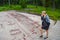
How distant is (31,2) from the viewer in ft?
233

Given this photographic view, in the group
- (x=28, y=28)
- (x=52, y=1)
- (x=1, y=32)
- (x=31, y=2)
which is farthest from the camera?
(x=31, y=2)

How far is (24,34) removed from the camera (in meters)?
19.1

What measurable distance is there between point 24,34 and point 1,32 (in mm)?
1664

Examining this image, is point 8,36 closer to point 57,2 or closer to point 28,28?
point 28,28

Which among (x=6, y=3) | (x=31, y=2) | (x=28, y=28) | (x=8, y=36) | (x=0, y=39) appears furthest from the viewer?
(x=31, y=2)

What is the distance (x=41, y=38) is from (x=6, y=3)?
47205mm

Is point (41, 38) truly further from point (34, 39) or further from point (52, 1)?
point (52, 1)

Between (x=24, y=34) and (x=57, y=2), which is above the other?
(x=24, y=34)

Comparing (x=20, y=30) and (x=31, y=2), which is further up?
(x=20, y=30)

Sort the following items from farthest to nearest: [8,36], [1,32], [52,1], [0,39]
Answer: [52,1] → [1,32] → [8,36] → [0,39]

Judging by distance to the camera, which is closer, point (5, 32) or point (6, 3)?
point (5, 32)

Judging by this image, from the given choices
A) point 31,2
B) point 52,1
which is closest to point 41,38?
point 52,1

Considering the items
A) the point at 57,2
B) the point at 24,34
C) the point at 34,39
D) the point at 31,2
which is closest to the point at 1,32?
the point at 24,34

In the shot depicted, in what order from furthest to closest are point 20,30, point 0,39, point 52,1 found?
point 52,1
point 20,30
point 0,39
